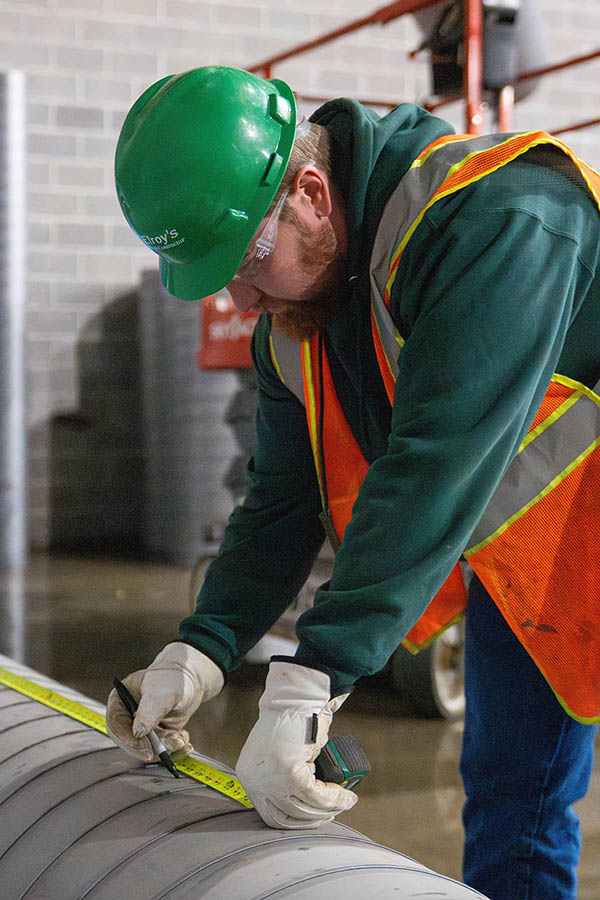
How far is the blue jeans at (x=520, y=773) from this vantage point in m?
1.56

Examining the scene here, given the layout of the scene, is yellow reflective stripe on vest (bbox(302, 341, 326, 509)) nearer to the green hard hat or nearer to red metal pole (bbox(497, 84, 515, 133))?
the green hard hat

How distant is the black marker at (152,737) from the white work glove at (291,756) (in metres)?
0.20

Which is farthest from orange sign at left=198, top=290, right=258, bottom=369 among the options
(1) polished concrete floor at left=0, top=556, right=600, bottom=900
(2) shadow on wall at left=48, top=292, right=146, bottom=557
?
(2) shadow on wall at left=48, top=292, right=146, bottom=557

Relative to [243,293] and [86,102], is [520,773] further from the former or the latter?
[86,102]

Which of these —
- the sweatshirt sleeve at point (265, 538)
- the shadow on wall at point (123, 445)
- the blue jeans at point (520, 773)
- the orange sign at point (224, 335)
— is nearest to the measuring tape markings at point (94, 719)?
the sweatshirt sleeve at point (265, 538)

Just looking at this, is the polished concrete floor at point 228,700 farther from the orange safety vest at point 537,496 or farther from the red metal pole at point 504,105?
the red metal pole at point 504,105

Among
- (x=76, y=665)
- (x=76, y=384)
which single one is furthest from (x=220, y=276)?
(x=76, y=384)

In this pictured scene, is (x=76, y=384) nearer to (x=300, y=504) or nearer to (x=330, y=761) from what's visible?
(x=300, y=504)

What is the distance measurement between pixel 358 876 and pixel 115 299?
6.16 meters

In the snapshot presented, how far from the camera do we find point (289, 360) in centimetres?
158

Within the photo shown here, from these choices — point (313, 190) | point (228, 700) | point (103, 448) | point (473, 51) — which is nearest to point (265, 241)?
point (313, 190)

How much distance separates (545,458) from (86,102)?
601 cm

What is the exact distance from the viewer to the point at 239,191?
1272mm

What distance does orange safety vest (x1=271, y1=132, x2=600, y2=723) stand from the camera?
1.33 meters
